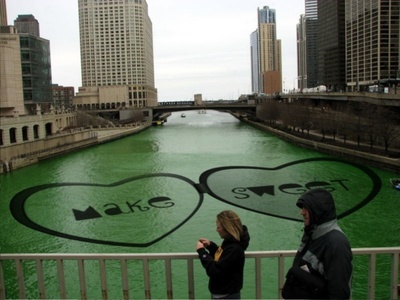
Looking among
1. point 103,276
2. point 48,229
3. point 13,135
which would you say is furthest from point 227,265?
point 13,135

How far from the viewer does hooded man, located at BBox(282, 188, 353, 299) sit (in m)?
2.16

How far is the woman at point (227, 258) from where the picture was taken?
2.67 metres

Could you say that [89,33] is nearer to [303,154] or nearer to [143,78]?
[143,78]

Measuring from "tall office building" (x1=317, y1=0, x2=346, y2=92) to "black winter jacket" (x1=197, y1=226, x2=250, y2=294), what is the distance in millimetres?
85814

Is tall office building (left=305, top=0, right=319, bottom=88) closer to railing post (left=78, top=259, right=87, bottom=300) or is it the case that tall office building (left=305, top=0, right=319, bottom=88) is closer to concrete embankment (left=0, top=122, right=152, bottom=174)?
concrete embankment (left=0, top=122, right=152, bottom=174)

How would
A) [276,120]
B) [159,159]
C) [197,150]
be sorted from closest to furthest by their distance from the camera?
[159,159] → [197,150] → [276,120]

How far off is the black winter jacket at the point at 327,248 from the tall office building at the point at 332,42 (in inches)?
3393

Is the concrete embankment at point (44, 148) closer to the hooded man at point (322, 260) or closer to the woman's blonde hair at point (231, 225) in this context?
the woman's blonde hair at point (231, 225)

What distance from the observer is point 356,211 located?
13117 millimetres

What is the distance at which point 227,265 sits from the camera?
2695 millimetres

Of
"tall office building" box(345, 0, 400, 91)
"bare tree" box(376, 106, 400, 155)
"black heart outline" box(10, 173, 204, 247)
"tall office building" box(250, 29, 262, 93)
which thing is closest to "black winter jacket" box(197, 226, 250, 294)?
"black heart outline" box(10, 173, 204, 247)

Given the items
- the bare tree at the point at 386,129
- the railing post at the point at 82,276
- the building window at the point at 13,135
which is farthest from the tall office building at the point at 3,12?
the railing post at the point at 82,276

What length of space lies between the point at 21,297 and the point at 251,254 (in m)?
1.65

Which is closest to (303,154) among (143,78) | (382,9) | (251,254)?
(251,254)
